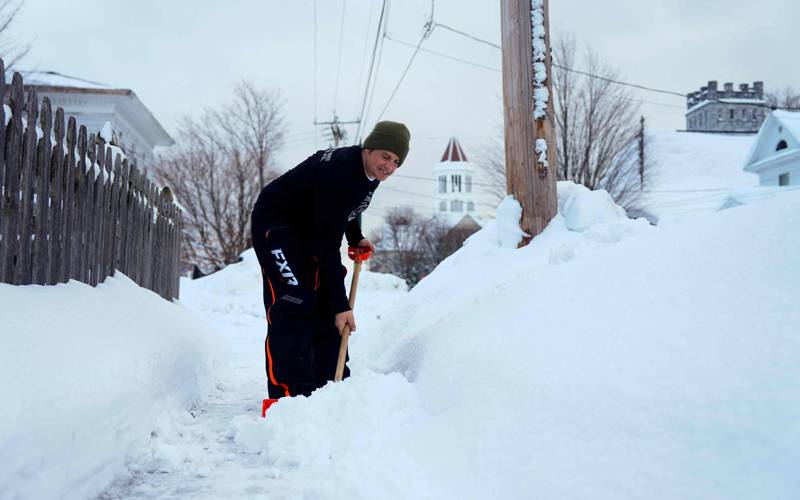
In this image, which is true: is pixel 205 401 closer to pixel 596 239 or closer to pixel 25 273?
pixel 25 273

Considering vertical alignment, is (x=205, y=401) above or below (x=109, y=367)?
below

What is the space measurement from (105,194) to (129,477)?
7.57 ft

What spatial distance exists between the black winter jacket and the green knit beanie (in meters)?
0.12

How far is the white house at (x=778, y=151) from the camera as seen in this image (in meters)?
17.6

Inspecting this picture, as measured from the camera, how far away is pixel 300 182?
10.2 feet

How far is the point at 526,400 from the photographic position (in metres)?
1.81

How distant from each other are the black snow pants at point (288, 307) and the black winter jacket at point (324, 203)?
0.20 feet

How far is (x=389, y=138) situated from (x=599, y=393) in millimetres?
1704

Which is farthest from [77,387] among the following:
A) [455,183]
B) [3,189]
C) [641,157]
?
[455,183]

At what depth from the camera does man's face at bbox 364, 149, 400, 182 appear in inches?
117

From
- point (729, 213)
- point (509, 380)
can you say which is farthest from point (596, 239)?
point (509, 380)

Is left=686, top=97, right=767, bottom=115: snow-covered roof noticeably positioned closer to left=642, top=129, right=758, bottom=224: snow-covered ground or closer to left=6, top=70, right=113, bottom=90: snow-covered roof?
left=642, top=129, right=758, bottom=224: snow-covered ground

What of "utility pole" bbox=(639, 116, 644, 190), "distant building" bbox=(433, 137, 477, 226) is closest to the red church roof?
"distant building" bbox=(433, 137, 477, 226)

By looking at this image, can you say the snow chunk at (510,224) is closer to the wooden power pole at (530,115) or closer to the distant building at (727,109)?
the wooden power pole at (530,115)
